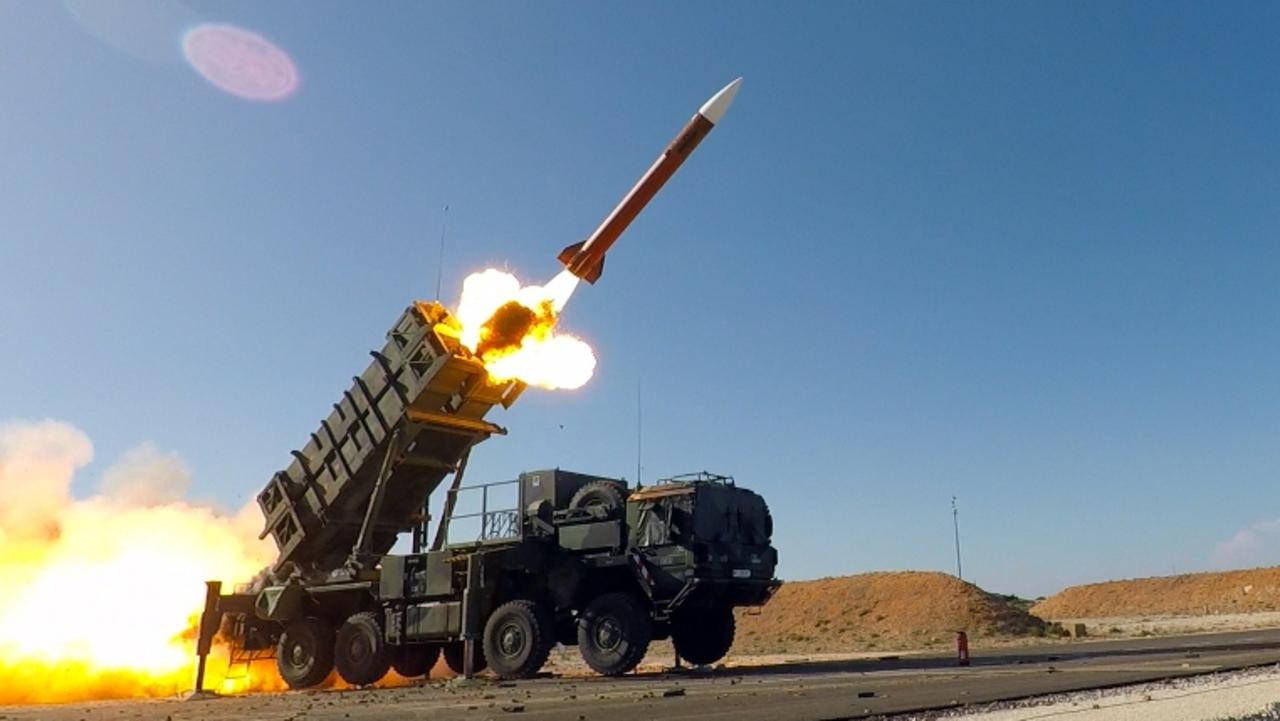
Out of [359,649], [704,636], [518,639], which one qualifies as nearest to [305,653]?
[359,649]

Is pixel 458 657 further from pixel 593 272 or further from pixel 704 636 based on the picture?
pixel 593 272

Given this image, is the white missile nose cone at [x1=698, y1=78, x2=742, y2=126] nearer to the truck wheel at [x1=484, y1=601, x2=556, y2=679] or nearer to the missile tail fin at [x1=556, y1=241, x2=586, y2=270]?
the missile tail fin at [x1=556, y1=241, x2=586, y2=270]

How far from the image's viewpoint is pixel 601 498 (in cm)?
1809

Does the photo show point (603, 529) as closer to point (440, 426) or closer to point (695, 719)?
point (440, 426)

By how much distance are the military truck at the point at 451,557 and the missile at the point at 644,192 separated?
2.54 m

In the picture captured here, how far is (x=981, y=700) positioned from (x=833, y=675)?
5.95m

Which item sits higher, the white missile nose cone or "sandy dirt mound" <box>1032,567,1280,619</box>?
the white missile nose cone

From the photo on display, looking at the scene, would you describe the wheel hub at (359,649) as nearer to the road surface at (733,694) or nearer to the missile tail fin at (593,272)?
the road surface at (733,694)

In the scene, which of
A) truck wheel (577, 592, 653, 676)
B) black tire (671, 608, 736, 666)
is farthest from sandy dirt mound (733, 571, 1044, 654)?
truck wheel (577, 592, 653, 676)

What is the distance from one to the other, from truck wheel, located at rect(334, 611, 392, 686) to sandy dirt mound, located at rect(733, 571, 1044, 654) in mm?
16764

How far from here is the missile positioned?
1812 centimetres

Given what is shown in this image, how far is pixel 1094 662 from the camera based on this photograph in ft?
49.0

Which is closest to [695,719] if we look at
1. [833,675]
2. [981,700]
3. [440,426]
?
[981,700]

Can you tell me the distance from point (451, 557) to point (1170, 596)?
5714 cm
